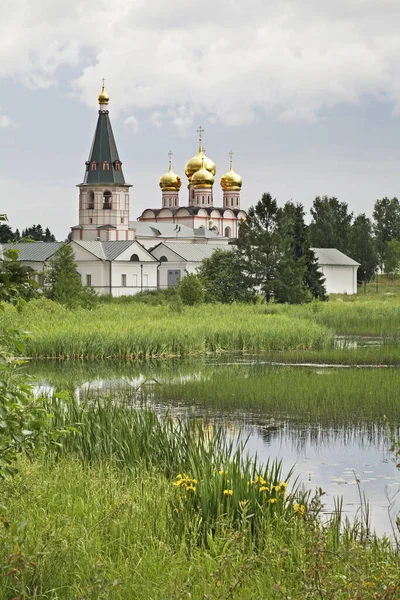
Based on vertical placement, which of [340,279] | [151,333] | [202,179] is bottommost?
[151,333]

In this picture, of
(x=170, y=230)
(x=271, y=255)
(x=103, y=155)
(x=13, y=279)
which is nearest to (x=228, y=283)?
(x=271, y=255)

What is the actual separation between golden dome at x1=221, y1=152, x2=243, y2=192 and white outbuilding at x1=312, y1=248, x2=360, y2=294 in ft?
82.3

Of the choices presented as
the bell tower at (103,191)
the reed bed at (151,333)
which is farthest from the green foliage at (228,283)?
the bell tower at (103,191)

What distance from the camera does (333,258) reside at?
6725 centimetres

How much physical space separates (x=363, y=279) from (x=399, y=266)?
11.9 feet

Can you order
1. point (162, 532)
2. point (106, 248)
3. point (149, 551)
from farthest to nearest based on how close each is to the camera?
point (106, 248) < point (162, 532) < point (149, 551)

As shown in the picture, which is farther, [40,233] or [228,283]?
[40,233]

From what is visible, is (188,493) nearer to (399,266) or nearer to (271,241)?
(271,241)

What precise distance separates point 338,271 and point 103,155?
18558mm

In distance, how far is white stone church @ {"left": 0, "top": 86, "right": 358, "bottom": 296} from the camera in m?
62.8

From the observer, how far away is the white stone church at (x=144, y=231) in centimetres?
6278

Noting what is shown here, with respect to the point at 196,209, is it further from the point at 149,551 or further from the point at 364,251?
the point at 149,551

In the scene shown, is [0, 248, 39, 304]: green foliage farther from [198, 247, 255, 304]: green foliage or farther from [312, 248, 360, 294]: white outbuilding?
[312, 248, 360, 294]: white outbuilding

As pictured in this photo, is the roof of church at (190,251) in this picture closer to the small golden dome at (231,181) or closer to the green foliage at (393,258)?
the green foliage at (393,258)
